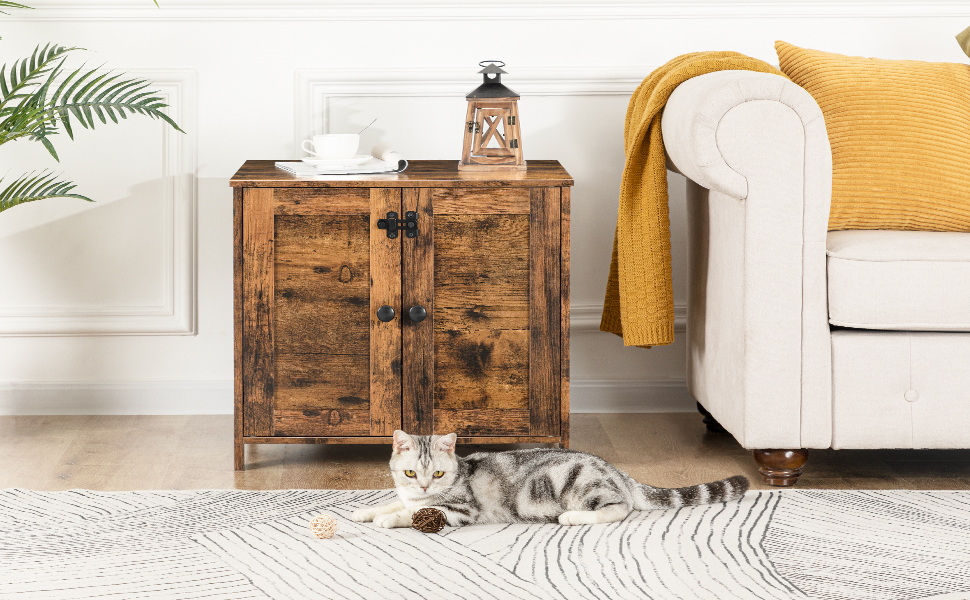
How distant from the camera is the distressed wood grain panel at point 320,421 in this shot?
197cm

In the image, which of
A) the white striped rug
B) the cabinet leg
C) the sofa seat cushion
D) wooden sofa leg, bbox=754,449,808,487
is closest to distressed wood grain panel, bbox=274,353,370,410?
the cabinet leg

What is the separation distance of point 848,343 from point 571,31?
112 cm

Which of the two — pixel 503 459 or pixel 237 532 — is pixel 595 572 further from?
pixel 237 532

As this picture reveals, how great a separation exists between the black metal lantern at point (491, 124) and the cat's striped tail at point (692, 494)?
0.81 m

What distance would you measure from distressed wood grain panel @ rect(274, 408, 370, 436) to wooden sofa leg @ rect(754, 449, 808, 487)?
82 centimetres

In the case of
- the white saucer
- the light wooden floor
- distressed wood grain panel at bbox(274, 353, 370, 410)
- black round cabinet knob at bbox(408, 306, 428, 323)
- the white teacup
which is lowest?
the light wooden floor

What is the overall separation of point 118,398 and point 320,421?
2.60 feet

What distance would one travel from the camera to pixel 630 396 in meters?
2.51

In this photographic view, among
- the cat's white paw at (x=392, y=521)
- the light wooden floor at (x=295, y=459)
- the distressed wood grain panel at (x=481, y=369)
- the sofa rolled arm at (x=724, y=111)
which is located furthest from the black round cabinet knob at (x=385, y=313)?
the sofa rolled arm at (x=724, y=111)

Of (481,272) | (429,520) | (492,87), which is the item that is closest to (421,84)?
(492,87)

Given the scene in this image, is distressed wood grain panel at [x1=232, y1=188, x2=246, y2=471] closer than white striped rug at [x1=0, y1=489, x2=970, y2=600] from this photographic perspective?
No

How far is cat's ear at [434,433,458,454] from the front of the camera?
164cm

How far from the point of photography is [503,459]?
168 centimetres

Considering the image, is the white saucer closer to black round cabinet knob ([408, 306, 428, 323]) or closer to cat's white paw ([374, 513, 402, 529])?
black round cabinet knob ([408, 306, 428, 323])
